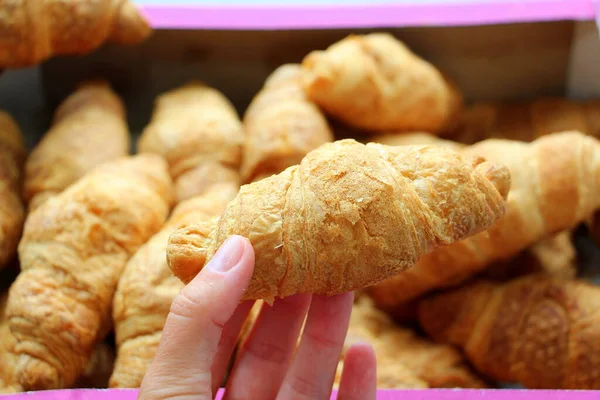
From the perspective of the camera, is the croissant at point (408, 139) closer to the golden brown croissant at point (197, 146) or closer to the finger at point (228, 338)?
the golden brown croissant at point (197, 146)

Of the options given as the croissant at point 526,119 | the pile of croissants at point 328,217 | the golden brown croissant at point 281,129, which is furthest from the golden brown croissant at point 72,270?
the croissant at point 526,119

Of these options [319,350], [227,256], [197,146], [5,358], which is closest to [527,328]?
[319,350]

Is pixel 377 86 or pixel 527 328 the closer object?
pixel 527 328

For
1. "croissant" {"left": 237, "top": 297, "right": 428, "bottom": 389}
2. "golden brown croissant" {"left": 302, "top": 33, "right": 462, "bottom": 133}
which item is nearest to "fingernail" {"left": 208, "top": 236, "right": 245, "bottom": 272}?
"croissant" {"left": 237, "top": 297, "right": 428, "bottom": 389}

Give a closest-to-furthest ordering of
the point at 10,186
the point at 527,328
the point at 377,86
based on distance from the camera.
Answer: the point at 527,328 < the point at 10,186 < the point at 377,86

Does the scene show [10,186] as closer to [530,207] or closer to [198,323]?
[198,323]

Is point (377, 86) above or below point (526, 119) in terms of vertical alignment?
above

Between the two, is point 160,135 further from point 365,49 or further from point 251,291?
point 251,291
